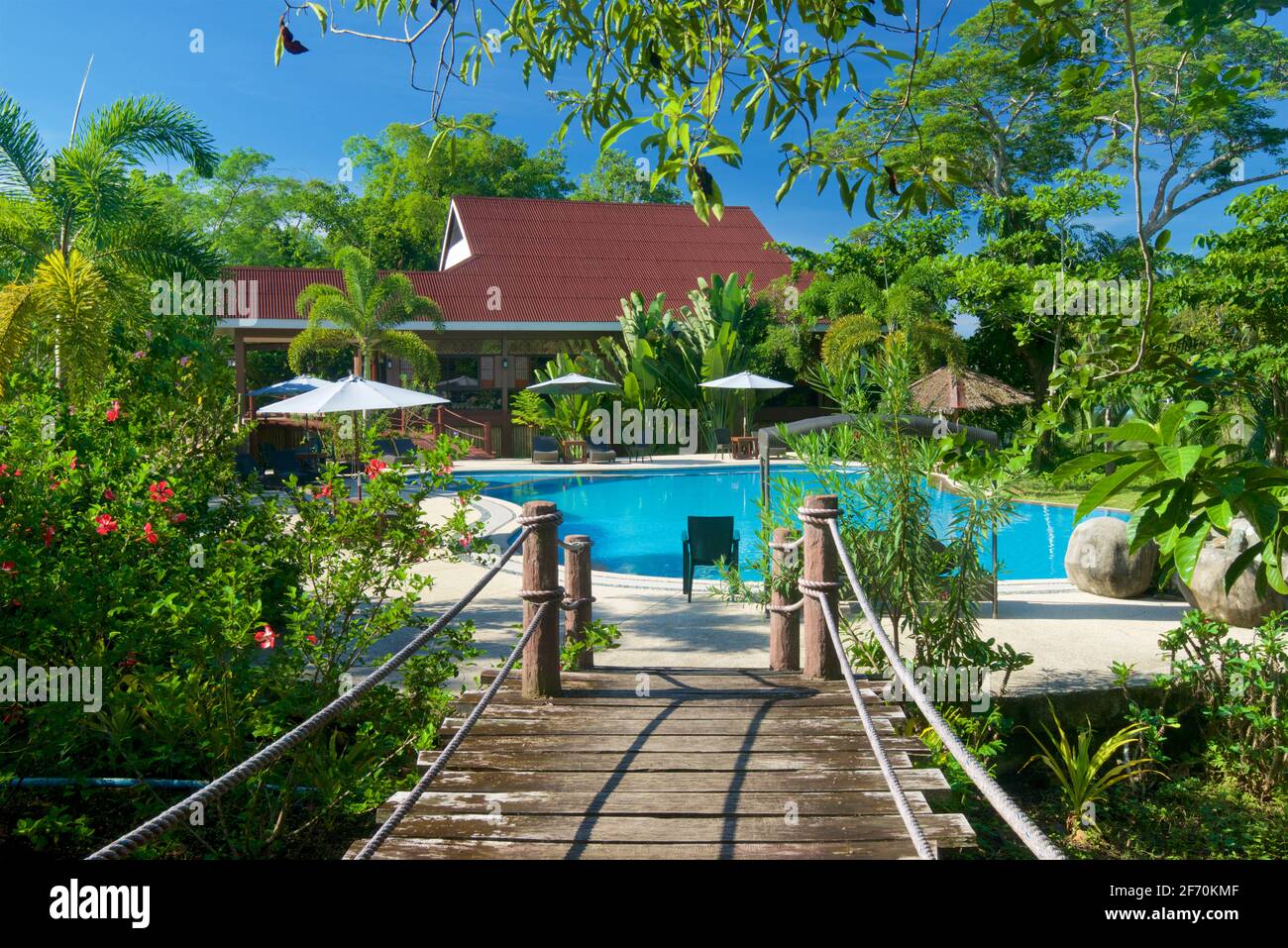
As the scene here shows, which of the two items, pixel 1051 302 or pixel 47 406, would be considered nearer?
pixel 47 406

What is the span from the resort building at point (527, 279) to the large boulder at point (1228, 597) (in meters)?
19.5

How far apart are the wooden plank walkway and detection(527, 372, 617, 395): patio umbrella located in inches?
738

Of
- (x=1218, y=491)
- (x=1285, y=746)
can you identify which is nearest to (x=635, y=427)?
(x=1285, y=746)

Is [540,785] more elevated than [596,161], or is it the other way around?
[596,161]

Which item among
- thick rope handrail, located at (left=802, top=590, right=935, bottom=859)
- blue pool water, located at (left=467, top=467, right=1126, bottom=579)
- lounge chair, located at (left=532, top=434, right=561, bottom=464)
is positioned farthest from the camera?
lounge chair, located at (left=532, top=434, right=561, bottom=464)

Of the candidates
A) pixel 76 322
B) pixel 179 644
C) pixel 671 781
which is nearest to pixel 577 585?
pixel 671 781

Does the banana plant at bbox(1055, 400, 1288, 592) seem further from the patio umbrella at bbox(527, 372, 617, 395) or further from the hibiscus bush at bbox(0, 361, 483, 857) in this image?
the patio umbrella at bbox(527, 372, 617, 395)

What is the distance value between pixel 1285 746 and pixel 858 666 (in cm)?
241

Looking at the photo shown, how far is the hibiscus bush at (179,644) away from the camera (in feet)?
14.8

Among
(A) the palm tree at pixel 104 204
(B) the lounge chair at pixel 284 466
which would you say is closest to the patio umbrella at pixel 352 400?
(A) the palm tree at pixel 104 204

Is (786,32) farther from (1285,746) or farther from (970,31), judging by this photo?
(970,31)

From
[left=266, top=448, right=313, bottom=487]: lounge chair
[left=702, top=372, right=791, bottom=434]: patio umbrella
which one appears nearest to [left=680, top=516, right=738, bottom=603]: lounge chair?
[left=266, top=448, right=313, bottom=487]: lounge chair

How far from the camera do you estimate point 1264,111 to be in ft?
108

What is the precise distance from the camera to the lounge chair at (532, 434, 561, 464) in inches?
940
